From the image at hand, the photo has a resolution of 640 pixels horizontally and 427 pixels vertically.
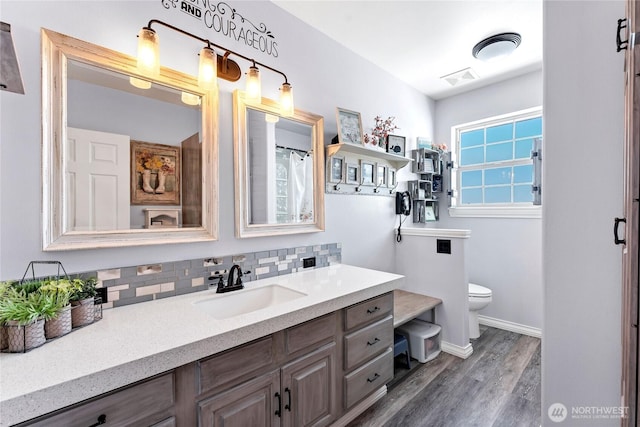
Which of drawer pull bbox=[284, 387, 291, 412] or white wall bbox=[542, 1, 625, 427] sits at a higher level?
white wall bbox=[542, 1, 625, 427]

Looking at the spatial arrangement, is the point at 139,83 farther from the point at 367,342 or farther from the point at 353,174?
the point at 367,342

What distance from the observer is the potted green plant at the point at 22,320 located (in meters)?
0.87

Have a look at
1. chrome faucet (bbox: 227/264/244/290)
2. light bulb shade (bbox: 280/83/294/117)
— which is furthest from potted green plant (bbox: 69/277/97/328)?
light bulb shade (bbox: 280/83/294/117)

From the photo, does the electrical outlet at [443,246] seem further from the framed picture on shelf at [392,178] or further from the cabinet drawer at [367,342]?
the cabinet drawer at [367,342]

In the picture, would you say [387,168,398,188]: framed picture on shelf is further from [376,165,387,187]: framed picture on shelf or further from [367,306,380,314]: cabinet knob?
[367,306,380,314]: cabinet knob

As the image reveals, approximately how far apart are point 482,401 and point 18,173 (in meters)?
2.82

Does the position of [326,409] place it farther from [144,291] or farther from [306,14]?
[306,14]

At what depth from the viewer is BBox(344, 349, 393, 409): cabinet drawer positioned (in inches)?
62.6

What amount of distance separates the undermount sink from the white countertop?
5cm

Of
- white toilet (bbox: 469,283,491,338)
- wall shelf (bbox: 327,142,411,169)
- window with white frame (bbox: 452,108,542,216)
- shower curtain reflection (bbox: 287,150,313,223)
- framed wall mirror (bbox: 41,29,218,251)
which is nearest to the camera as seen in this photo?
framed wall mirror (bbox: 41,29,218,251)

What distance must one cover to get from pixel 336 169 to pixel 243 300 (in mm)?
1273

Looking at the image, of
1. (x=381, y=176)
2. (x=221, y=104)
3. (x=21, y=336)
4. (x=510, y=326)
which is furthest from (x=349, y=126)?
(x=510, y=326)

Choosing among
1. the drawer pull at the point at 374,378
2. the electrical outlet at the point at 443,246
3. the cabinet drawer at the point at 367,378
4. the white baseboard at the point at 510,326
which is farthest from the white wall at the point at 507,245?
the drawer pull at the point at 374,378

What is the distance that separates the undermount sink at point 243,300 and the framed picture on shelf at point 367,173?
50.7 inches
